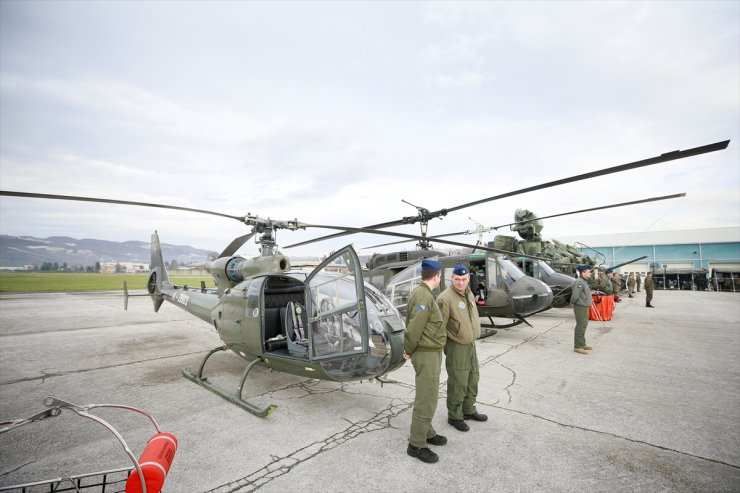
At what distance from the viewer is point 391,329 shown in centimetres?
374

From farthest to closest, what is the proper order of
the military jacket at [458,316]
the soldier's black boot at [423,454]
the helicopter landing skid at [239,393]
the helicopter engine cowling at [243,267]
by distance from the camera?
the helicopter engine cowling at [243,267], the helicopter landing skid at [239,393], the military jacket at [458,316], the soldier's black boot at [423,454]

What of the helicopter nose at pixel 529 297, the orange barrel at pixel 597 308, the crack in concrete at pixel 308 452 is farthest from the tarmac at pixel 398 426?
the orange barrel at pixel 597 308

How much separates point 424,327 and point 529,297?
618cm

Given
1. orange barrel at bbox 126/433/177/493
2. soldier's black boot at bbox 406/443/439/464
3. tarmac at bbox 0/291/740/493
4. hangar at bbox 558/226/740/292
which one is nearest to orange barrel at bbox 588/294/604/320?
tarmac at bbox 0/291/740/493

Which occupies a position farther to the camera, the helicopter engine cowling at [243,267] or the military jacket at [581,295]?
the military jacket at [581,295]

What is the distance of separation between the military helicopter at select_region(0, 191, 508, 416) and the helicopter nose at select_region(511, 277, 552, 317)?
537 cm

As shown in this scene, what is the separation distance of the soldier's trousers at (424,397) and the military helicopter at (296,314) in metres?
0.56

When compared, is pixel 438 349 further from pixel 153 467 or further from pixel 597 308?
pixel 597 308

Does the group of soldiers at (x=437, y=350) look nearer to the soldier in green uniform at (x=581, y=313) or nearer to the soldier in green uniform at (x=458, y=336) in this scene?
the soldier in green uniform at (x=458, y=336)

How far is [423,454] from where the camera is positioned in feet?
9.89

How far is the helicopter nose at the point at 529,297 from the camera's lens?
8.23 m

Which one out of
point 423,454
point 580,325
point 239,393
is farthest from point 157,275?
point 580,325

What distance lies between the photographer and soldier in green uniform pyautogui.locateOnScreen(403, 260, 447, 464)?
3055mm

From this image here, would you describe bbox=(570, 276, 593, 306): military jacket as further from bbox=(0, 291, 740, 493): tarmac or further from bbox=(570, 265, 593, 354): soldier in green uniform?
bbox=(0, 291, 740, 493): tarmac
